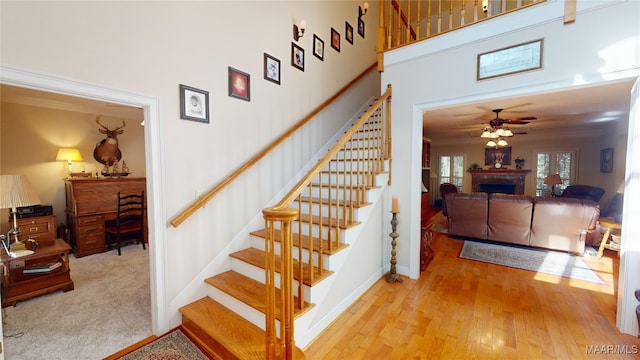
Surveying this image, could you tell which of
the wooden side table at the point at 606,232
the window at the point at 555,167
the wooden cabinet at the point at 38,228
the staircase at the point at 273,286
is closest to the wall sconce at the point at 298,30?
the staircase at the point at 273,286

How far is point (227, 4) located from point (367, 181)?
2.29m

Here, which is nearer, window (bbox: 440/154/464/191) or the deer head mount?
the deer head mount

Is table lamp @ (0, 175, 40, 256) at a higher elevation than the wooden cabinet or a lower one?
higher

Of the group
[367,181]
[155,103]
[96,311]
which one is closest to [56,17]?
[155,103]

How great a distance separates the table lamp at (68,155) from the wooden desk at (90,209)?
1.14ft

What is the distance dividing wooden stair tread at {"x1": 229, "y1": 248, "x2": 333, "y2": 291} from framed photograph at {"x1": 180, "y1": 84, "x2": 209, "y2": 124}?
4.33 ft

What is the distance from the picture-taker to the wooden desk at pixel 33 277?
7.64 feet

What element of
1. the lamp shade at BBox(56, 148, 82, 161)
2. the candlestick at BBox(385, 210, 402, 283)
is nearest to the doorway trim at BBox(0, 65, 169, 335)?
the candlestick at BBox(385, 210, 402, 283)

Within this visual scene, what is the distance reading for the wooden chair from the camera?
3857mm

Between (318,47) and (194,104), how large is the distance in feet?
7.25

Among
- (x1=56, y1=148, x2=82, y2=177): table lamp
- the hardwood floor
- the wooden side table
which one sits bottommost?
the hardwood floor

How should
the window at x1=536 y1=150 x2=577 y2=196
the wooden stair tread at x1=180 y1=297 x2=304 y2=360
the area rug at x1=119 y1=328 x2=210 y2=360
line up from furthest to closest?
the window at x1=536 y1=150 x2=577 y2=196 → the area rug at x1=119 y1=328 x2=210 y2=360 → the wooden stair tread at x1=180 y1=297 x2=304 y2=360

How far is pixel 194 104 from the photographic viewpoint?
2.18 meters

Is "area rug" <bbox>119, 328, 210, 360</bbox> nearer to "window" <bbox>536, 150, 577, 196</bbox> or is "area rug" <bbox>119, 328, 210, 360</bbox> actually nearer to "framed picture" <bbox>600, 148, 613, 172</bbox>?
"framed picture" <bbox>600, 148, 613, 172</bbox>
